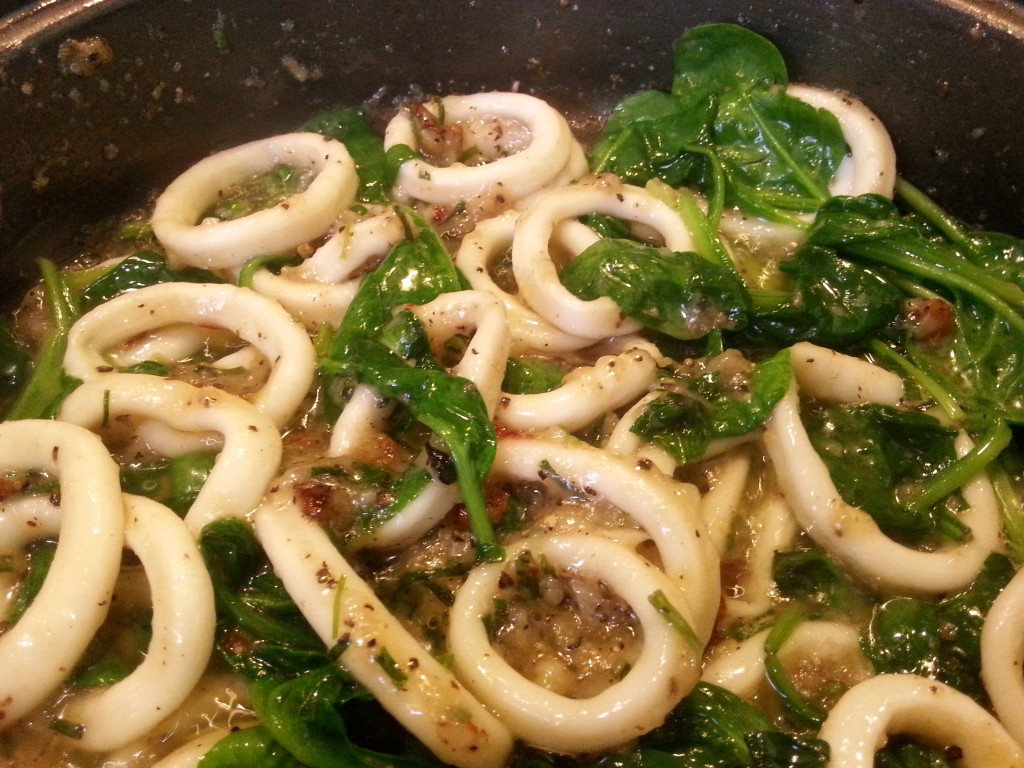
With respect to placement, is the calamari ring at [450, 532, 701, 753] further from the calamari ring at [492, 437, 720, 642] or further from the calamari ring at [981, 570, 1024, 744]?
the calamari ring at [981, 570, 1024, 744]

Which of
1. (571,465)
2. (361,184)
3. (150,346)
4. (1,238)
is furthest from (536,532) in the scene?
(1,238)

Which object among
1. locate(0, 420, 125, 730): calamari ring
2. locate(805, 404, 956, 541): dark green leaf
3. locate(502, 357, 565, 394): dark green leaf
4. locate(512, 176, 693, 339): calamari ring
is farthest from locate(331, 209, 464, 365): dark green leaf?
locate(805, 404, 956, 541): dark green leaf

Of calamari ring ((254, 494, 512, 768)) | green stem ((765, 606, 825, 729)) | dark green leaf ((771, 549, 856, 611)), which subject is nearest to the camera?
calamari ring ((254, 494, 512, 768))

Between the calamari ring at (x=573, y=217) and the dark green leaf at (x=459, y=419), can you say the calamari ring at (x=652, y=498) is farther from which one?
the calamari ring at (x=573, y=217)

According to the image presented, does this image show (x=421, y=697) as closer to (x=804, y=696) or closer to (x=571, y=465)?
(x=571, y=465)

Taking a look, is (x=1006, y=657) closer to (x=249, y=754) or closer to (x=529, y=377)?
(x=529, y=377)

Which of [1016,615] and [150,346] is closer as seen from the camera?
[1016,615]

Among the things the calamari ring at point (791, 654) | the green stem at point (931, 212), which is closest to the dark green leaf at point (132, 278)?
the calamari ring at point (791, 654)
